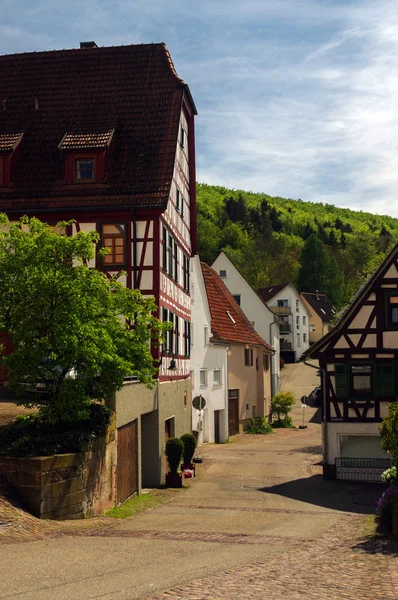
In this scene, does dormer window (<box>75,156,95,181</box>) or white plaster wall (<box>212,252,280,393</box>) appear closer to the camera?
dormer window (<box>75,156,95,181</box>)

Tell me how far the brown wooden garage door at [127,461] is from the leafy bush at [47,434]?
2336 mm

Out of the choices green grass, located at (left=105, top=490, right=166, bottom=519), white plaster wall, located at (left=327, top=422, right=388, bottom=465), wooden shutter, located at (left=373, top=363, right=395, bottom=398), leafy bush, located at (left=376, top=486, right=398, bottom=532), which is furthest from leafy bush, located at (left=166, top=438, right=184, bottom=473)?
leafy bush, located at (left=376, top=486, right=398, bottom=532)

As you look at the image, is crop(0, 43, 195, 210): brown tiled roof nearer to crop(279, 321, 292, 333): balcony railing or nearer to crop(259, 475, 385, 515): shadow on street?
crop(259, 475, 385, 515): shadow on street

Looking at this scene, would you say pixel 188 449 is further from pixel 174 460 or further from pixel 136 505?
pixel 136 505

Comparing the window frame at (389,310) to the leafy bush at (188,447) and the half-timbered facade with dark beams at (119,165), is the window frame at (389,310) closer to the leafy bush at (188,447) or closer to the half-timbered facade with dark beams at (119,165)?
the half-timbered facade with dark beams at (119,165)

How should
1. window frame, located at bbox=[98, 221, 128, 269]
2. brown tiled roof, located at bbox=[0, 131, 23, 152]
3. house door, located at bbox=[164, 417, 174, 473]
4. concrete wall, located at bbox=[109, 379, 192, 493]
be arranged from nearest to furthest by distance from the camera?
concrete wall, located at bbox=[109, 379, 192, 493], window frame, located at bbox=[98, 221, 128, 269], brown tiled roof, located at bbox=[0, 131, 23, 152], house door, located at bbox=[164, 417, 174, 473]

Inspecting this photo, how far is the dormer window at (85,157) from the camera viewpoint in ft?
92.3

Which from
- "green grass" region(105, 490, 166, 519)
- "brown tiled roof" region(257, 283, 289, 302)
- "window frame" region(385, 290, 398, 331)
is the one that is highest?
"brown tiled roof" region(257, 283, 289, 302)

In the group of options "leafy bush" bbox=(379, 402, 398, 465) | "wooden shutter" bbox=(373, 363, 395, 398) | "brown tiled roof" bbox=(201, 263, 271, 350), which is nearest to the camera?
"leafy bush" bbox=(379, 402, 398, 465)

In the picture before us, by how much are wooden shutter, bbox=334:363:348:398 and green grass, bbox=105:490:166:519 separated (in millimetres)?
8387

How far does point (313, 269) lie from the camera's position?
118 meters

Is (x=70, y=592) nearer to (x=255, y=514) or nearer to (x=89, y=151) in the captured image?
(x=255, y=514)

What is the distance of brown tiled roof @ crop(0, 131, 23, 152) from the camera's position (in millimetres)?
28753

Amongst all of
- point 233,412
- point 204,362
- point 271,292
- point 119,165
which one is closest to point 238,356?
point 233,412
